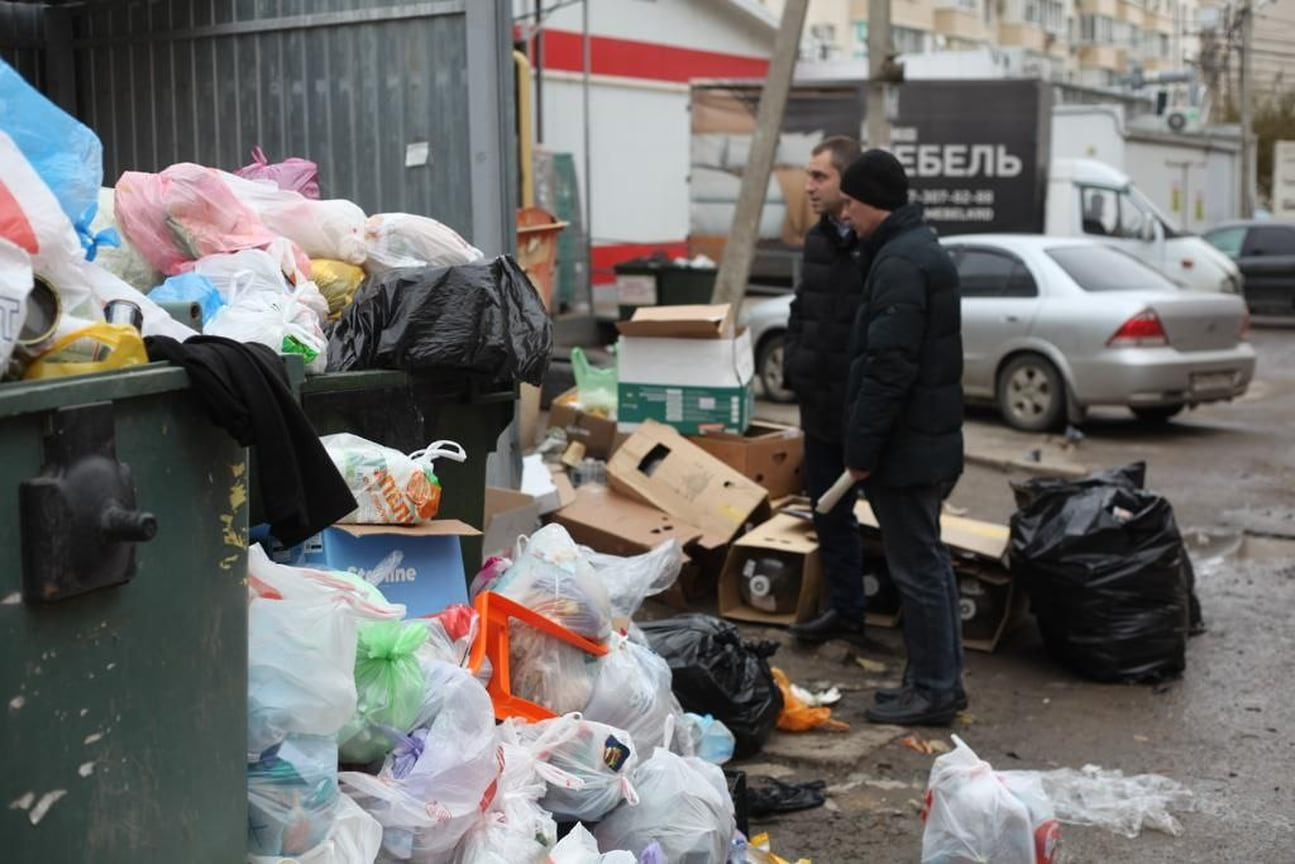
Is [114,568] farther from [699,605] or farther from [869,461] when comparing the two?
[699,605]

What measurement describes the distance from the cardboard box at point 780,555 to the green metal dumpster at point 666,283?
7.50 metres

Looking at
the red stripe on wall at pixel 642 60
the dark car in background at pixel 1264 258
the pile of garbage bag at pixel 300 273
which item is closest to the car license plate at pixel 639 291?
the red stripe on wall at pixel 642 60

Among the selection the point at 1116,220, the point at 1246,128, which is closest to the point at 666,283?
the point at 1116,220

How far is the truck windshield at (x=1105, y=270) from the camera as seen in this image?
1152cm

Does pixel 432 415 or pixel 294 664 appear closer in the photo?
pixel 294 664

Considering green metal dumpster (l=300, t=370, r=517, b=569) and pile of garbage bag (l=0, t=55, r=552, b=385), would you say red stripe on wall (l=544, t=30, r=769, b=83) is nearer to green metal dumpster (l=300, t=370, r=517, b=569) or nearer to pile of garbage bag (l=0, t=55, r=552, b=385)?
pile of garbage bag (l=0, t=55, r=552, b=385)

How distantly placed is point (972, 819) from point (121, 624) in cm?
234

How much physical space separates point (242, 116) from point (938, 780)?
417 cm

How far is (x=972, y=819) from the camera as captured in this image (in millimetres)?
3857

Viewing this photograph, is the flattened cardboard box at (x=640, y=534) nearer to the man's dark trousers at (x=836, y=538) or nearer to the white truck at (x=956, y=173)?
the man's dark trousers at (x=836, y=538)

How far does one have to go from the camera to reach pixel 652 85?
878 inches

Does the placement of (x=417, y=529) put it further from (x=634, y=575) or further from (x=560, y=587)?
(x=634, y=575)

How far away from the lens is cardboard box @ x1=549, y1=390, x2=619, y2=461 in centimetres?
771

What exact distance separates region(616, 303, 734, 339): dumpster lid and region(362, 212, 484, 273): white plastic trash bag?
2.86 metres
